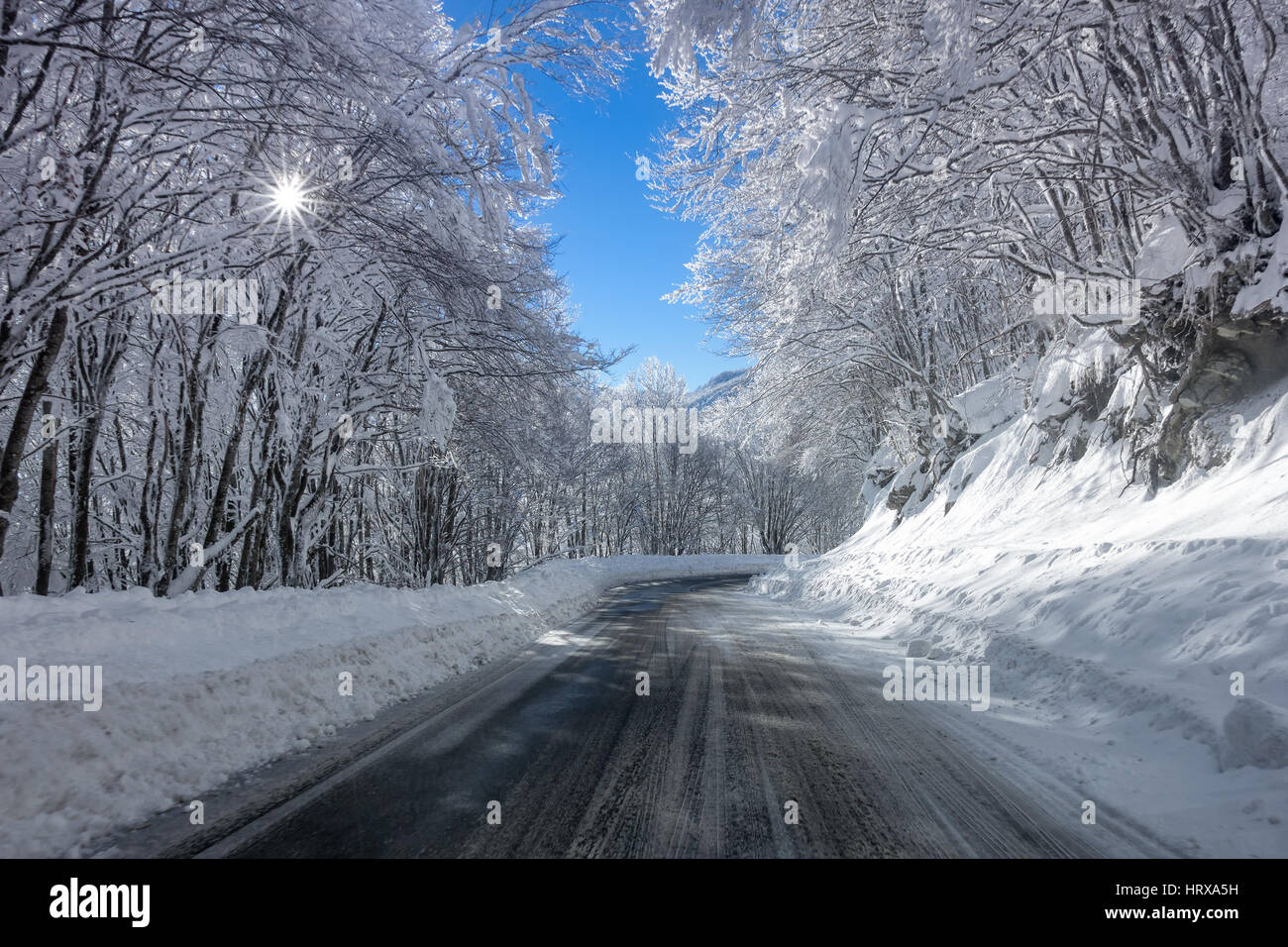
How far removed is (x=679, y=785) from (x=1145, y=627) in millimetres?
4092

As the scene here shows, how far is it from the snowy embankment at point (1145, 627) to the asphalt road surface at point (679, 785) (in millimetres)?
A: 491

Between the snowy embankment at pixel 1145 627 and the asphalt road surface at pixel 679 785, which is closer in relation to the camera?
the asphalt road surface at pixel 679 785

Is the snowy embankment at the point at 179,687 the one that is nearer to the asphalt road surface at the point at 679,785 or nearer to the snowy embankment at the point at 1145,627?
the asphalt road surface at the point at 679,785

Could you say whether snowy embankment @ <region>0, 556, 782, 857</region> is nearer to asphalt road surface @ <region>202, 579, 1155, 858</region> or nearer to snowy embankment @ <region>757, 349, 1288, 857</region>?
asphalt road surface @ <region>202, 579, 1155, 858</region>

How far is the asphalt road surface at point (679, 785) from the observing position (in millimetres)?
2758

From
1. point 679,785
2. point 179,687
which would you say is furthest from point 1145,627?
point 179,687

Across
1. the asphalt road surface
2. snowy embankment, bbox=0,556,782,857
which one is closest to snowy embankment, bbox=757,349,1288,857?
the asphalt road surface

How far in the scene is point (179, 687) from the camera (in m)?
3.98

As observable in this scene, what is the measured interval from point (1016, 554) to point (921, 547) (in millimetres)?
4182

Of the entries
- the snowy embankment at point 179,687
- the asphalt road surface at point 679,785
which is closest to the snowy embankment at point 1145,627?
the asphalt road surface at point 679,785

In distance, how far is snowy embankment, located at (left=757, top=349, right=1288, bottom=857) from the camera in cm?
316

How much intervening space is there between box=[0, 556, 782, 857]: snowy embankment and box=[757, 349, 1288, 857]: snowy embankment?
5.23 meters
